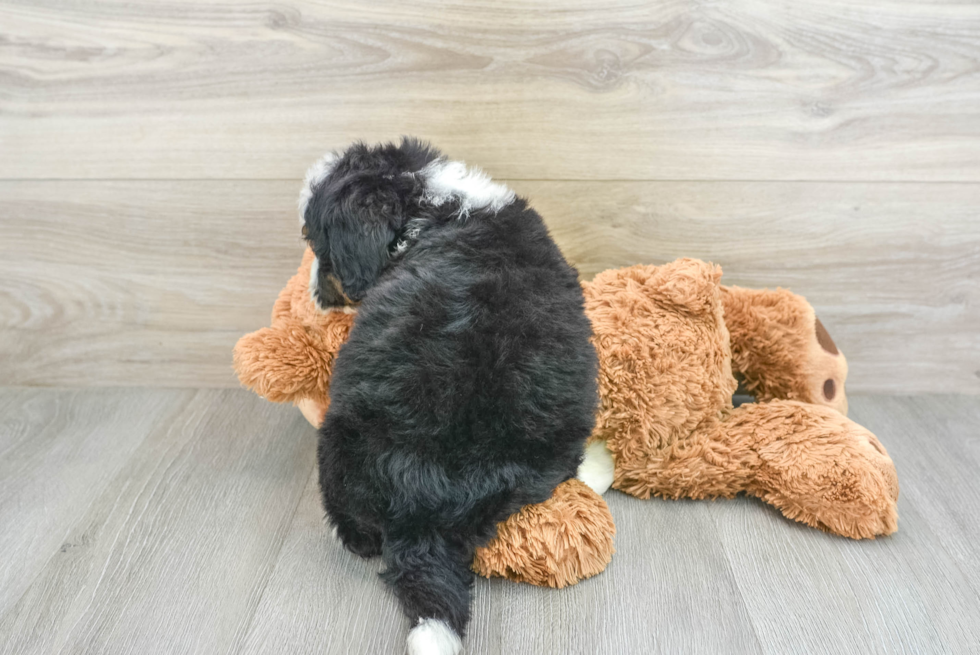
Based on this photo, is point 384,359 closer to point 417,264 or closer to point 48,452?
point 417,264

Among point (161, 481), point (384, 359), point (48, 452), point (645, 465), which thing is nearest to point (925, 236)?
point (645, 465)

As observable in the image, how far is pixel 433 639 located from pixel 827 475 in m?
0.54

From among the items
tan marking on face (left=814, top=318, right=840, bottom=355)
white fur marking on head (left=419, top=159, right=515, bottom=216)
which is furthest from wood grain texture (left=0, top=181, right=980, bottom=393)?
white fur marking on head (left=419, top=159, right=515, bottom=216)

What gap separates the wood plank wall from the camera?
103 centimetres

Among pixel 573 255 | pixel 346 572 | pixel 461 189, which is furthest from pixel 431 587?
pixel 573 255

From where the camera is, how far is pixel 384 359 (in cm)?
75

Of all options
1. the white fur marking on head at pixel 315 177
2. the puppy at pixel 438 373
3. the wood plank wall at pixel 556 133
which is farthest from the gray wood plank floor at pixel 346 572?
the white fur marking on head at pixel 315 177

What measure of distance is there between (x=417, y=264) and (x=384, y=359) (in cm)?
11

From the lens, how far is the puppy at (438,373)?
0.74m

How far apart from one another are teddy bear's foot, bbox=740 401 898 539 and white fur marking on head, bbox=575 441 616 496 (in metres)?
0.18

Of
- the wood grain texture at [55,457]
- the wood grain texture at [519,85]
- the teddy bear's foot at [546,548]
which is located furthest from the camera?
the wood grain texture at [519,85]

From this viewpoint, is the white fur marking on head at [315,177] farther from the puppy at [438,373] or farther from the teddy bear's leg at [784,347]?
the teddy bear's leg at [784,347]

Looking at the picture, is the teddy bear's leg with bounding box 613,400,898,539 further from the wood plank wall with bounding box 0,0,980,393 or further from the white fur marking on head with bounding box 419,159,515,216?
the white fur marking on head with bounding box 419,159,515,216

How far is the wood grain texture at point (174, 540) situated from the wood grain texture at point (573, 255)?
18 centimetres
